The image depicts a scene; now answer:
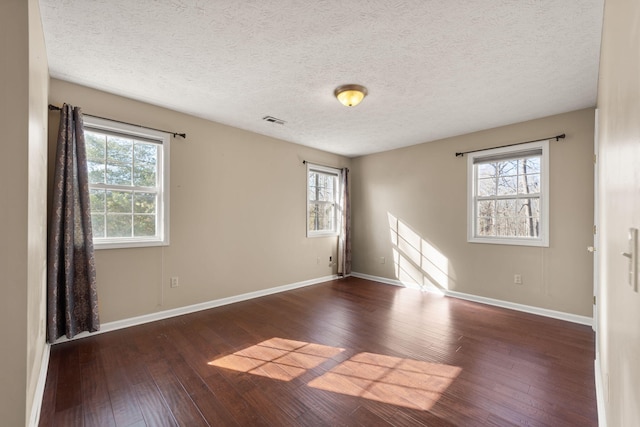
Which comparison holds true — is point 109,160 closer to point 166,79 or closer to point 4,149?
point 166,79

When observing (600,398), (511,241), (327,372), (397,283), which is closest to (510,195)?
(511,241)

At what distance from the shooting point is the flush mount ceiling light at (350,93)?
2.74 meters

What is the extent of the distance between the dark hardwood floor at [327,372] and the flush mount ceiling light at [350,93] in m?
2.43

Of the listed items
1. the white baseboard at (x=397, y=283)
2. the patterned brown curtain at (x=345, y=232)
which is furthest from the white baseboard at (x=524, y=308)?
the patterned brown curtain at (x=345, y=232)

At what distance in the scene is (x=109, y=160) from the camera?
3.02m

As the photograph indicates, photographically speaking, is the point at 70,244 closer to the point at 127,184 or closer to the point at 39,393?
the point at 127,184

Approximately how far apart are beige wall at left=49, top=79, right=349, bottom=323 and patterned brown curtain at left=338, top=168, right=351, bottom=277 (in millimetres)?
630

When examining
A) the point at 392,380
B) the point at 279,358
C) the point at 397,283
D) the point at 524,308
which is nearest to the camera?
the point at 392,380

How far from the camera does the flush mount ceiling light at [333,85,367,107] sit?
2738mm

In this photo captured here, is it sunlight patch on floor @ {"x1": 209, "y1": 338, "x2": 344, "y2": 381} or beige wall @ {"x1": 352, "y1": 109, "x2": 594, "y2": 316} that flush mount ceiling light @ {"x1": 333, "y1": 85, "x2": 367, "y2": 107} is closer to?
beige wall @ {"x1": 352, "y1": 109, "x2": 594, "y2": 316}

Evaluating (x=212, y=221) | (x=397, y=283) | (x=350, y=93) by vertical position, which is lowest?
(x=397, y=283)

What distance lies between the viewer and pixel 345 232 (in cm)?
554

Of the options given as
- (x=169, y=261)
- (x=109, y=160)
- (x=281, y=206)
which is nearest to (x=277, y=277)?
(x=281, y=206)

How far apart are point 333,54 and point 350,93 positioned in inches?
21.6
